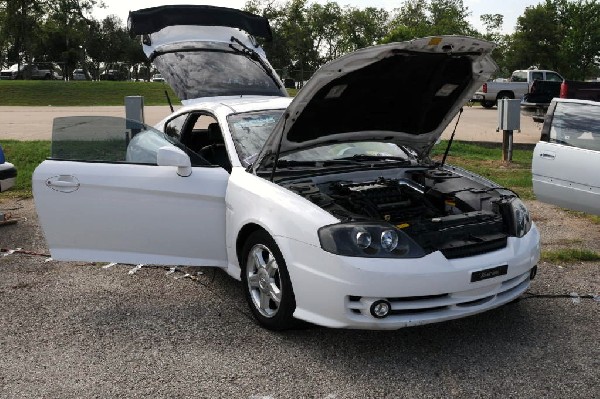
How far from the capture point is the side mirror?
4.40 m

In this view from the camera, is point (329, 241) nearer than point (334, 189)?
Yes

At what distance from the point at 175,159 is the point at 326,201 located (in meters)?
1.14

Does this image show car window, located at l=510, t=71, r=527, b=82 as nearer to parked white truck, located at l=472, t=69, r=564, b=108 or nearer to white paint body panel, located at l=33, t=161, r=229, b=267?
parked white truck, located at l=472, t=69, r=564, b=108

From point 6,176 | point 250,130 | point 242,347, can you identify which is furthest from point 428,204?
point 6,176

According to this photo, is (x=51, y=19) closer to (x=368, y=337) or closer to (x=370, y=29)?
(x=370, y=29)

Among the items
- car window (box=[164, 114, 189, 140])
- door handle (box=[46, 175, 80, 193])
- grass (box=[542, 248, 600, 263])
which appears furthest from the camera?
car window (box=[164, 114, 189, 140])

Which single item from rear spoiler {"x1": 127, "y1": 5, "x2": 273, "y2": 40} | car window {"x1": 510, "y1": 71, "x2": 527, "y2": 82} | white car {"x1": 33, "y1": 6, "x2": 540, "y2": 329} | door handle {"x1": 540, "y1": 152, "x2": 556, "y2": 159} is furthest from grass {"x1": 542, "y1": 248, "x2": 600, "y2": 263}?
car window {"x1": 510, "y1": 71, "x2": 527, "y2": 82}

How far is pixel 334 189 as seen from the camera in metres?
4.46

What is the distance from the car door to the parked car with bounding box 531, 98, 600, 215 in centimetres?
342

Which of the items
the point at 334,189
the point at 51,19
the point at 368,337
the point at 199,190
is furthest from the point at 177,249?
the point at 51,19

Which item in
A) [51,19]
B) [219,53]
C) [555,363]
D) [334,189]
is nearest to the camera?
[555,363]

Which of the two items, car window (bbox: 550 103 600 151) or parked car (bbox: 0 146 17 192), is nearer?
car window (bbox: 550 103 600 151)

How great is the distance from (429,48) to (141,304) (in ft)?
8.91

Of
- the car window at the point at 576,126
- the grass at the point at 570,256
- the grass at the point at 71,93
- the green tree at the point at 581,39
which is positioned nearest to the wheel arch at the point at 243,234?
the grass at the point at 570,256
